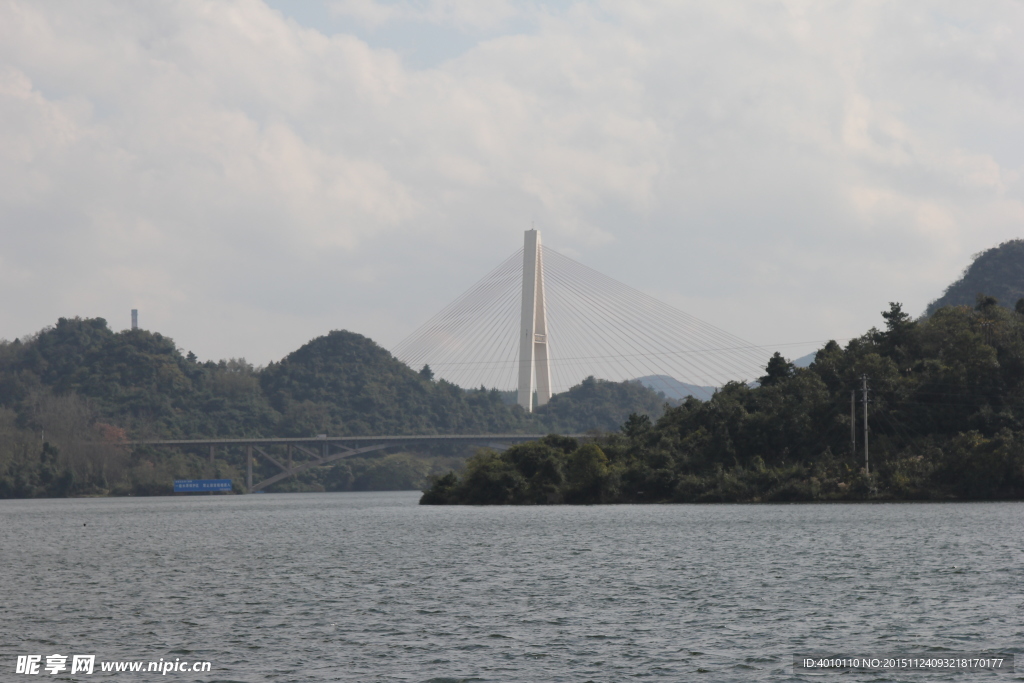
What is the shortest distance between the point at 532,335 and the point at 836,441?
139ft

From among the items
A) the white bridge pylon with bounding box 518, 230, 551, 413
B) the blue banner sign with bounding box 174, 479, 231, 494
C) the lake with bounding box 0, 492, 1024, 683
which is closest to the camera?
the lake with bounding box 0, 492, 1024, 683

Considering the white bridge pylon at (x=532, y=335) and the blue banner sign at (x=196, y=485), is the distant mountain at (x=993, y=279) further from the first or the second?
the blue banner sign at (x=196, y=485)

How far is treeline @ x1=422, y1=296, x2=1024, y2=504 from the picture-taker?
3157 inches

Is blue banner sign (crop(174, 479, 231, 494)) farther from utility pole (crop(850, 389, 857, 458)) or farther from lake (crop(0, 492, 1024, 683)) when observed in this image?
lake (crop(0, 492, 1024, 683))

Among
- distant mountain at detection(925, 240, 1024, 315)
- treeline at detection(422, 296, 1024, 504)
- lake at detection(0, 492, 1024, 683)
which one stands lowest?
lake at detection(0, 492, 1024, 683)

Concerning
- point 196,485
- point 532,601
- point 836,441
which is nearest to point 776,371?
point 836,441

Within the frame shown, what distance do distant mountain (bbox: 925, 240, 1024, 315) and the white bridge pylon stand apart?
74.2 m

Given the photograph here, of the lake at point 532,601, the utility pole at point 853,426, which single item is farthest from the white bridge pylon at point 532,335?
the lake at point 532,601

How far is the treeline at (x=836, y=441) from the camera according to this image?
263 feet

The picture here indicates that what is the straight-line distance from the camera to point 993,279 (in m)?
184

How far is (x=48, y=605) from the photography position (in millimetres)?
31141

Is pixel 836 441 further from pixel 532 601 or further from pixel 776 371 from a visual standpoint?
pixel 532 601

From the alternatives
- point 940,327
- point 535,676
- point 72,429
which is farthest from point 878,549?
point 72,429

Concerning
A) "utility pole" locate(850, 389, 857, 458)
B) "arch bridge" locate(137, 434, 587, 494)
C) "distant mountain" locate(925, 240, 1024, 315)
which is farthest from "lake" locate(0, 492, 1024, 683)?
"distant mountain" locate(925, 240, 1024, 315)
